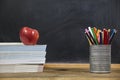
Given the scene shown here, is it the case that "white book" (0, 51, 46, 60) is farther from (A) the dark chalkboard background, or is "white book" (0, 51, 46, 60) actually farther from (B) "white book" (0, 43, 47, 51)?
(A) the dark chalkboard background

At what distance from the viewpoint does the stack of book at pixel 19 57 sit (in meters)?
1.14

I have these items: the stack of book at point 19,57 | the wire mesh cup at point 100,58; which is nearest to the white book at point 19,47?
the stack of book at point 19,57

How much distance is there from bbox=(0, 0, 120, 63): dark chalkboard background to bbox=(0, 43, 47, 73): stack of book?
0.96ft

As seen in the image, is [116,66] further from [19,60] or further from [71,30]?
[19,60]

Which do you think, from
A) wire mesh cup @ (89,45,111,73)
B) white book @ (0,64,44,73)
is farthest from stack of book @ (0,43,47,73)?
wire mesh cup @ (89,45,111,73)

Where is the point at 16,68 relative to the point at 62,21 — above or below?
below

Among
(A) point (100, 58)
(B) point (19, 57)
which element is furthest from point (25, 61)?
(A) point (100, 58)

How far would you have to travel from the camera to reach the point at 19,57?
3.75ft

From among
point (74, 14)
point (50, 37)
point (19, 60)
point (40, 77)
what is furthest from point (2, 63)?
point (74, 14)

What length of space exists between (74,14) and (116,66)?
0.32 meters

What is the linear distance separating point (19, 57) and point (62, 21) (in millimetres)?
379

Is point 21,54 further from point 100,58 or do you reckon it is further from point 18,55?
point 100,58

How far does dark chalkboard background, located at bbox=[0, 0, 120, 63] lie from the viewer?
1.44 metres

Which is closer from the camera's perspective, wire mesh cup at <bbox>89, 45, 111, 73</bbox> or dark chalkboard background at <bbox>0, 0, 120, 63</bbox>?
wire mesh cup at <bbox>89, 45, 111, 73</bbox>
